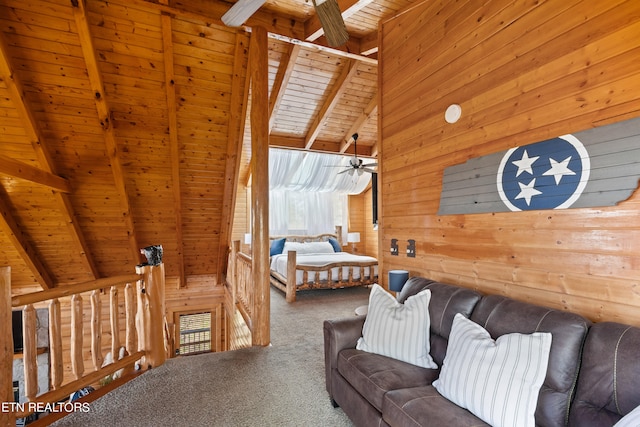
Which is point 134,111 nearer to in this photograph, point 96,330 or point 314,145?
point 96,330

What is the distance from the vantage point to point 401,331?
2.05m

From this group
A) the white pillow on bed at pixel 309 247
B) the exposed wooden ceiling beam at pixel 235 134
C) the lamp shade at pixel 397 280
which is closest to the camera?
the lamp shade at pixel 397 280

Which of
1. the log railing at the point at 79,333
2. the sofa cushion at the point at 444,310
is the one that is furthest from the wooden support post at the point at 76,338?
the sofa cushion at the point at 444,310

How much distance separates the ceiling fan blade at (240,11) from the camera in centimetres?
196

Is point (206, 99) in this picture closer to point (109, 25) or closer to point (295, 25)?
point (109, 25)

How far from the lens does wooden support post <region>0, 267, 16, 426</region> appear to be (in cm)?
191

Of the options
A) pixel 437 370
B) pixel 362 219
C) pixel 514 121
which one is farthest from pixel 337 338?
pixel 362 219

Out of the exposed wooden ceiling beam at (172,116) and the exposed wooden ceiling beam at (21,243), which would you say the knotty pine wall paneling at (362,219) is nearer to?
the exposed wooden ceiling beam at (172,116)

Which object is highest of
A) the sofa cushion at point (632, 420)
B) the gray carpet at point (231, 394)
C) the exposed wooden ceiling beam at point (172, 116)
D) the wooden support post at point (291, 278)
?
the exposed wooden ceiling beam at point (172, 116)

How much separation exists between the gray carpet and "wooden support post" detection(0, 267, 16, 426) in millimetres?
390

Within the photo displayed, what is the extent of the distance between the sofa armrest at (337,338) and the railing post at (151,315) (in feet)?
5.58

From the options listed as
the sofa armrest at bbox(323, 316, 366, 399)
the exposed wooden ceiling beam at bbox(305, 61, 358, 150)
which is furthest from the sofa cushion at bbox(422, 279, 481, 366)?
the exposed wooden ceiling beam at bbox(305, 61, 358, 150)

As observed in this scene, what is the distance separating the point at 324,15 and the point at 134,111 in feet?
8.42

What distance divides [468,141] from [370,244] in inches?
261
